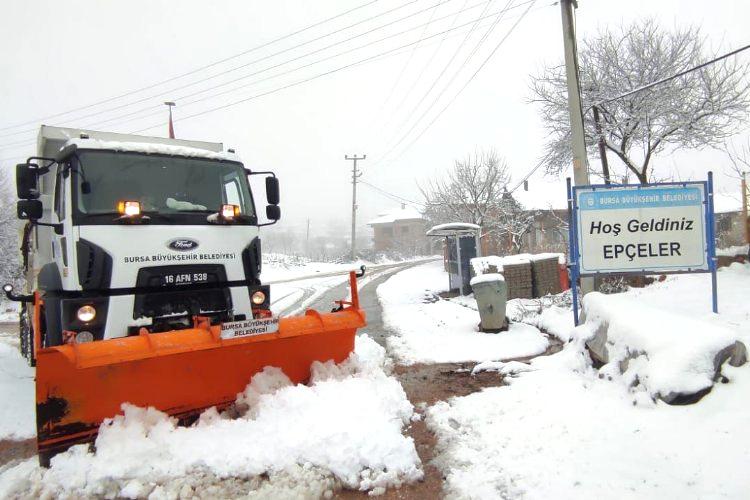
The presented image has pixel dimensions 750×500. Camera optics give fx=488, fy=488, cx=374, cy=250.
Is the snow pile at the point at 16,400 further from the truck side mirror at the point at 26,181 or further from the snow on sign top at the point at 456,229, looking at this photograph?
the snow on sign top at the point at 456,229

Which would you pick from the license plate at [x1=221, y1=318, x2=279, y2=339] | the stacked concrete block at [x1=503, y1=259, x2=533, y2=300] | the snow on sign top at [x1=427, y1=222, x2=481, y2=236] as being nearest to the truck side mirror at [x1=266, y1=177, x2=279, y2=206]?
the license plate at [x1=221, y1=318, x2=279, y2=339]

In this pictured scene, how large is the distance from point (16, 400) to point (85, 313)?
258 cm

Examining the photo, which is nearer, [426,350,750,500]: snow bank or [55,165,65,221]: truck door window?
[426,350,750,500]: snow bank

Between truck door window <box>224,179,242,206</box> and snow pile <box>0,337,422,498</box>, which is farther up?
truck door window <box>224,179,242,206</box>

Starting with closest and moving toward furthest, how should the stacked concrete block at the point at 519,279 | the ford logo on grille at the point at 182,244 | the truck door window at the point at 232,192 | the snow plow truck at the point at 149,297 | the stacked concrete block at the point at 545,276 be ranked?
1. the snow plow truck at the point at 149,297
2. the ford logo on grille at the point at 182,244
3. the truck door window at the point at 232,192
4. the stacked concrete block at the point at 519,279
5. the stacked concrete block at the point at 545,276

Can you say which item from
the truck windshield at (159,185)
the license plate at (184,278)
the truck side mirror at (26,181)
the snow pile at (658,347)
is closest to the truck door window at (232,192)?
the truck windshield at (159,185)

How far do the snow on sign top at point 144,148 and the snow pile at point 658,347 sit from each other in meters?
4.68

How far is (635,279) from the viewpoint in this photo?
36.8 feet

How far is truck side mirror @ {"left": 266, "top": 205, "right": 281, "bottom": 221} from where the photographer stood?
6.37 m

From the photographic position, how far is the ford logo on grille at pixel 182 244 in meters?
4.85

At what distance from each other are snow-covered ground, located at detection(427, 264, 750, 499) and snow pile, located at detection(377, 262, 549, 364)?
5.78 ft

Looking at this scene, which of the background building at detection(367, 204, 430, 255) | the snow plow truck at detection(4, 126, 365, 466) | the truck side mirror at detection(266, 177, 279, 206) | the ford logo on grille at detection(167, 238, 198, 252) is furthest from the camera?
the background building at detection(367, 204, 430, 255)

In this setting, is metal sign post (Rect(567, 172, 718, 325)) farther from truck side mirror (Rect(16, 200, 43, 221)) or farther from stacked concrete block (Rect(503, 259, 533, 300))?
truck side mirror (Rect(16, 200, 43, 221))

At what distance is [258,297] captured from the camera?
557cm
